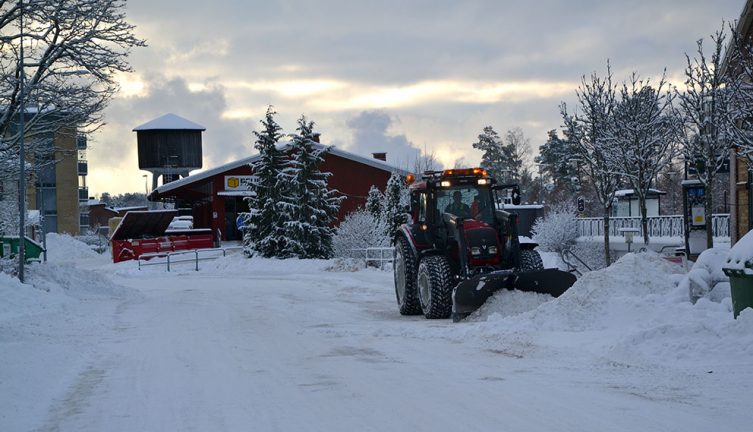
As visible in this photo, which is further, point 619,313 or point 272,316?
point 272,316

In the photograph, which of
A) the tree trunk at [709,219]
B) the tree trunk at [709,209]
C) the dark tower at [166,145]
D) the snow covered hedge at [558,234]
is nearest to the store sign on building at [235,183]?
the dark tower at [166,145]

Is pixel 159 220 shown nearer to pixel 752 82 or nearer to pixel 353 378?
pixel 752 82

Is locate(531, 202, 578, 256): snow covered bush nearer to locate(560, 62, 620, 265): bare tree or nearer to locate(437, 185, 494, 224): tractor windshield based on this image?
locate(560, 62, 620, 265): bare tree

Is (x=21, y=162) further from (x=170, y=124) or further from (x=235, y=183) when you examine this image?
(x=170, y=124)

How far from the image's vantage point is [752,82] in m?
18.0

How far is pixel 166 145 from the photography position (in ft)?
218

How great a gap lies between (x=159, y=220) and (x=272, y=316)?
3054cm

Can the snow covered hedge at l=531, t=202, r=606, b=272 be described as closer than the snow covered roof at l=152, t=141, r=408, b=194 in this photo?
Yes

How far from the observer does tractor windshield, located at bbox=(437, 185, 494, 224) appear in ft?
52.4

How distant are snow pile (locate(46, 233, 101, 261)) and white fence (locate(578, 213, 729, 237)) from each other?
33.0 m

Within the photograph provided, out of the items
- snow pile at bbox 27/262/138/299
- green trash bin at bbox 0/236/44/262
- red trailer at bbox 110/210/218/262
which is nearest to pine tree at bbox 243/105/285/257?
red trailer at bbox 110/210/218/262

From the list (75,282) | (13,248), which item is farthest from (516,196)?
(13,248)

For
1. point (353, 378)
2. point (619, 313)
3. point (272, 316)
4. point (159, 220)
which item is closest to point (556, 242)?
point (159, 220)

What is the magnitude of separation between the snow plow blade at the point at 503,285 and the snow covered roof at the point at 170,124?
55.1 meters
